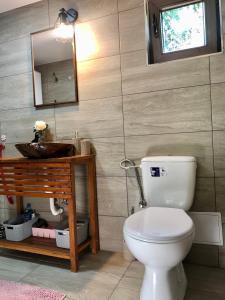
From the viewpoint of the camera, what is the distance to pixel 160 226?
1.20 m

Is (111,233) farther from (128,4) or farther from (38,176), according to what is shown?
(128,4)

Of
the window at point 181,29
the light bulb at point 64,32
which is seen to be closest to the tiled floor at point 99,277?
the window at point 181,29

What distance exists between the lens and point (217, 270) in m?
1.60

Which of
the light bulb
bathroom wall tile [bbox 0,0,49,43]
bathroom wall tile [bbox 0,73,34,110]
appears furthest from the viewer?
bathroom wall tile [bbox 0,73,34,110]

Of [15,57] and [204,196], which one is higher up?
[15,57]

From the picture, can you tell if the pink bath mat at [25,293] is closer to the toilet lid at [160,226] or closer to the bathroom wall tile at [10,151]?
the toilet lid at [160,226]

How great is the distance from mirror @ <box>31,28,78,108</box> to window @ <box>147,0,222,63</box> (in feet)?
2.13

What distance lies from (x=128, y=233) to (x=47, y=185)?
2.38ft

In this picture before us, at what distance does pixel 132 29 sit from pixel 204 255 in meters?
1.68

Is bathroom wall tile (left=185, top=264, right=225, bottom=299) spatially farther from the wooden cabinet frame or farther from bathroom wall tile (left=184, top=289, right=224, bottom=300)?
the wooden cabinet frame

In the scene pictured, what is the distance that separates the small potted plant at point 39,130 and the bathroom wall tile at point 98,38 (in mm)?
612

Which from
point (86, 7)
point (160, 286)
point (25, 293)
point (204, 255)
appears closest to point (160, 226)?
point (160, 286)

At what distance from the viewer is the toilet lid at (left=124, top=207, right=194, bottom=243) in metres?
1.10

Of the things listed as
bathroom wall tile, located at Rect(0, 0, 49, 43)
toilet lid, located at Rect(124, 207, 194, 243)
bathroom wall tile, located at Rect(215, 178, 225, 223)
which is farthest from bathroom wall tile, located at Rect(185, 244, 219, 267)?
bathroom wall tile, located at Rect(0, 0, 49, 43)
